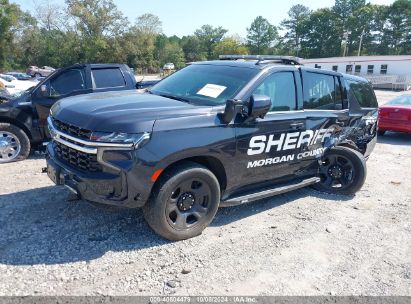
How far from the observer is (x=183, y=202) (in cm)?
384

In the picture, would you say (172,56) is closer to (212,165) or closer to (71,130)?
(212,165)

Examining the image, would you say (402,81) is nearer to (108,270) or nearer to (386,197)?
(386,197)

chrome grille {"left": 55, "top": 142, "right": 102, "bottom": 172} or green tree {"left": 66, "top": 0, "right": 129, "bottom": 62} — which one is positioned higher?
green tree {"left": 66, "top": 0, "right": 129, "bottom": 62}

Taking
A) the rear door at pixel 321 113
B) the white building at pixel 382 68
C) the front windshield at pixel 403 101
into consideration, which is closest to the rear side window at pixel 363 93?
the rear door at pixel 321 113

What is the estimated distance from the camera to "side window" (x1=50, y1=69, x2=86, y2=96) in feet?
23.1

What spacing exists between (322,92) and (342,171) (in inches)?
53.2

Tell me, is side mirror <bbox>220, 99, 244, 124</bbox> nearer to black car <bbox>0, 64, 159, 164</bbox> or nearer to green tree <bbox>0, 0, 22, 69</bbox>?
black car <bbox>0, 64, 159, 164</bbox>

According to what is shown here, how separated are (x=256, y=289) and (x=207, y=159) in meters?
1.44

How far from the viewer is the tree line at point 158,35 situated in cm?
5516

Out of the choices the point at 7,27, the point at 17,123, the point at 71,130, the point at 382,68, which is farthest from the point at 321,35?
the point at 71,130

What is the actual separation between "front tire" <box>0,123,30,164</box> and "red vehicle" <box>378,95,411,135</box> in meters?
9.62

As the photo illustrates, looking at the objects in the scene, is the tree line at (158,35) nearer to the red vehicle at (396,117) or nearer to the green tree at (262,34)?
the green tree at (262,34)

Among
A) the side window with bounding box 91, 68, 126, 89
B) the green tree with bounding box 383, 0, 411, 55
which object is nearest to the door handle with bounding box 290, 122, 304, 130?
the side window with bounding box 91, 68, 126, 89

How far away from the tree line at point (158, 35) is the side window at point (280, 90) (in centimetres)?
5402
